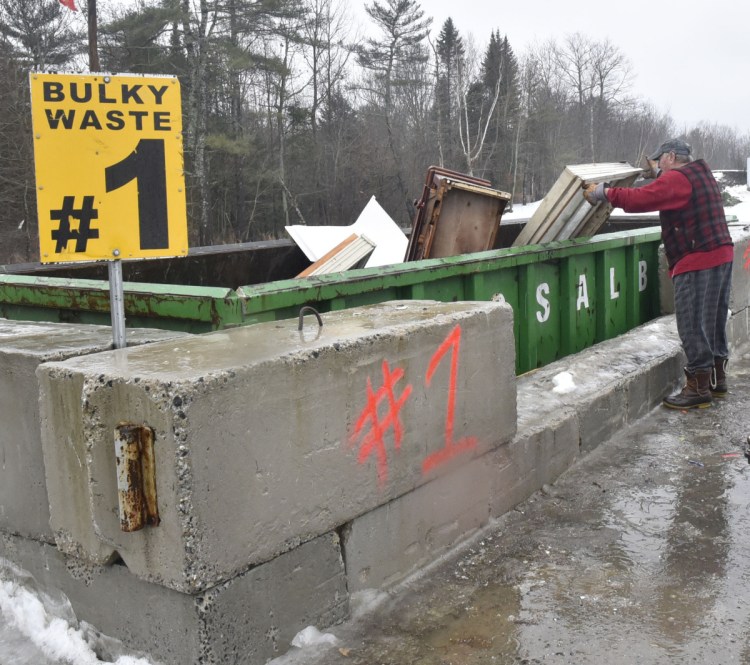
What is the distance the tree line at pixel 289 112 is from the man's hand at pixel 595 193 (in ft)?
81.0

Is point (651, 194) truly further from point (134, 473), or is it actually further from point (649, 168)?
point (134, 473)

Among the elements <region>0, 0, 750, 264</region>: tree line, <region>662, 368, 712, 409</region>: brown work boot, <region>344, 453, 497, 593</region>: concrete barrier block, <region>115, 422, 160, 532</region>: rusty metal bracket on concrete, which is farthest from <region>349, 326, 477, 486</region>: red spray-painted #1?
<region>0, 0, 750, 264</region>: tree line

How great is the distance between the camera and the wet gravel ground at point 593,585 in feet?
9.83

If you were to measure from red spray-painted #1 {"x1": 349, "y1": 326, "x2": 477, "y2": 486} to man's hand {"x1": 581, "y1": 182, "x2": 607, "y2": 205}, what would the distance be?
2.51 m

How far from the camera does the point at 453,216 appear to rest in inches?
227

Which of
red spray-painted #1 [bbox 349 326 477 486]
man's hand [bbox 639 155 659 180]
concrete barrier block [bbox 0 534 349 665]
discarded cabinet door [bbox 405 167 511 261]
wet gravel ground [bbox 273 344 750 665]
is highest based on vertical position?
man's hand [bbox 639 155 659 180]

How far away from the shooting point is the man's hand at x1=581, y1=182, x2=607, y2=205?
5688 mm

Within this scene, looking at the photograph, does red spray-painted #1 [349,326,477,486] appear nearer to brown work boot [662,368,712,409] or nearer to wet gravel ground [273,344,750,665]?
wet gravel ground [273,344,750,665]

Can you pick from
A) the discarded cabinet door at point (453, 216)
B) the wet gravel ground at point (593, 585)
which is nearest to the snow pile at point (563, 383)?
the wet gravel ground at point (593, 585)

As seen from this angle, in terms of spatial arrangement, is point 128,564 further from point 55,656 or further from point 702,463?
point 702,463

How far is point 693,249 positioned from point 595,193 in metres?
0.87

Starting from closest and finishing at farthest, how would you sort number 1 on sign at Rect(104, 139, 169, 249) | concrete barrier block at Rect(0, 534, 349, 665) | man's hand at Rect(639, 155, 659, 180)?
concrete barrier block at Rect(0, 534, 349, 665) → number 1 on sign at Rect(104, 139, 169, 249) → man's hand at Rect(639, 155, 659, 180)

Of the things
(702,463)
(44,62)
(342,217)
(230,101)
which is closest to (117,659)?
(702,463)

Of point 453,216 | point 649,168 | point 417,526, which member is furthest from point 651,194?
point 417,526
